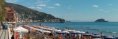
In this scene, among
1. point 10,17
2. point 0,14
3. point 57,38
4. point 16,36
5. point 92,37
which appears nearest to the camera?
point 16,36

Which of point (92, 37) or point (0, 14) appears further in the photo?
point (92, 37)

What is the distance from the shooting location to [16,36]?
33.9 metres

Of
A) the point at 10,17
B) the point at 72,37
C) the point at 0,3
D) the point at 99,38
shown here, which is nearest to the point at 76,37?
the point at 72,37

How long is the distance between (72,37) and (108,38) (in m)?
5.07

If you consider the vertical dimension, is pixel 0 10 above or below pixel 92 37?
above

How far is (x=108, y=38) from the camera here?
48656 millimetres

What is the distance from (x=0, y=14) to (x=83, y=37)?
12.1m

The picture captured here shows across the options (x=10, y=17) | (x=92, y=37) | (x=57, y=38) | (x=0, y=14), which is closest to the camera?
(x=0, y=14)

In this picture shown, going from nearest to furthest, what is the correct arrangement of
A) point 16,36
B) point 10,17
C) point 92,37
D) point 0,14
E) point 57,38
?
point 16,36
point 0,14
point 57,38
point 92,37
point 10,17

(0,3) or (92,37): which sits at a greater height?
(0,3)

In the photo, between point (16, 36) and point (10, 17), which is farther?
point (10, 17)

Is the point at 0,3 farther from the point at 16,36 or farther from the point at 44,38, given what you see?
the point at 16,36

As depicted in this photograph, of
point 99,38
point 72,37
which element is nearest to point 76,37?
point 72,37

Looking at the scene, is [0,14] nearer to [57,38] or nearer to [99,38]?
[57,38]
